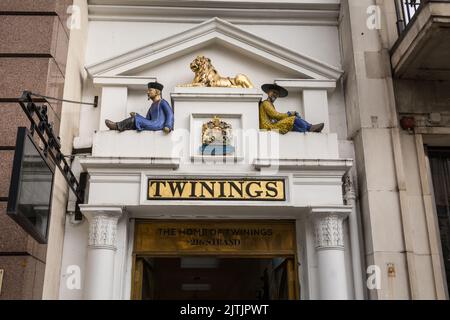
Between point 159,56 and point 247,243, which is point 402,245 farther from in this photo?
point 159,56

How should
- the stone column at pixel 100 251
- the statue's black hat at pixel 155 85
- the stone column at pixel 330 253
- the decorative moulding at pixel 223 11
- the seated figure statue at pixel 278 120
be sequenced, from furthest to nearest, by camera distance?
the decorative moulding at pixel 223 11 < the statue's black hat at pixel 155 85 < the seated figure statue at pixel 278 120 < the stone column at pixel 330 253 < the stone column at pixel 100 251

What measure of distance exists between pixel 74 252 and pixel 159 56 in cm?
368

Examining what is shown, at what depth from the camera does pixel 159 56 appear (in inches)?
380

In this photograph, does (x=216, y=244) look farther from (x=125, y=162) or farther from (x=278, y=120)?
(x=278, y=120)

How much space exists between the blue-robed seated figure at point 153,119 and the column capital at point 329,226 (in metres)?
2.80

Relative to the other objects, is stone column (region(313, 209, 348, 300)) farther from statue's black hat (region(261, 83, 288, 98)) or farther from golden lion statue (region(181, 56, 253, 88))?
golden lion statue (region(181, 56, 253, 88))

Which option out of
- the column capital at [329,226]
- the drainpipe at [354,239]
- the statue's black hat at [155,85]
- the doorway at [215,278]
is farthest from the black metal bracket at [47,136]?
the drainpipe at [354,239]

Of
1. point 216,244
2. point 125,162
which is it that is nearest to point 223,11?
point 125,162

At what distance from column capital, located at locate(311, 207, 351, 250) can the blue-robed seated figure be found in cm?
280

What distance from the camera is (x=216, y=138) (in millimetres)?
9008

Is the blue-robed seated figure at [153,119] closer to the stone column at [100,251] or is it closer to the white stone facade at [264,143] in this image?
the white stone facade at [264,143]

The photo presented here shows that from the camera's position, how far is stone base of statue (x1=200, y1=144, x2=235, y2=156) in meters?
8.86

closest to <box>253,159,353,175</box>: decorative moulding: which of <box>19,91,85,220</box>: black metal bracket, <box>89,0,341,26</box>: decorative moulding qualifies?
Answer: <box>19,91,85,220</box>: black metal bracket

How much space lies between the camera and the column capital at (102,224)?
8281 mm
